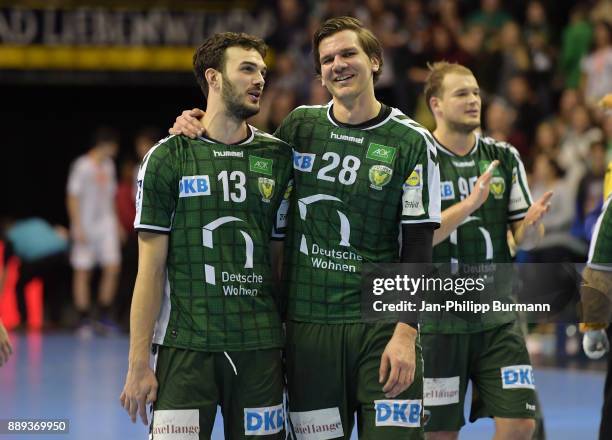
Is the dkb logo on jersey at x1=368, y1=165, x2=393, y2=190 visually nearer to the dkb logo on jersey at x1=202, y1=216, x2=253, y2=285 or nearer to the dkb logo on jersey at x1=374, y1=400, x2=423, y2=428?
the dkb logo on jersey at x1=202, y1=216, x2=253, y2=285

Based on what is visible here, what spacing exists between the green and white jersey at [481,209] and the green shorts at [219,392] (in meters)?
1.61

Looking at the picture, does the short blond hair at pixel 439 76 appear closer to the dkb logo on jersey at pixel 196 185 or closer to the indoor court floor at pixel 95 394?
the dkb logo on jersey at pixel 196 185

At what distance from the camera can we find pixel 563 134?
49.4ft

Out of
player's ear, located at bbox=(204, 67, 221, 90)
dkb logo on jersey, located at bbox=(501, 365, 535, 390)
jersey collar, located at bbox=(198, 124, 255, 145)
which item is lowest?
dkb logo on jersey, located at bbox=(501, 365, 535, 390)

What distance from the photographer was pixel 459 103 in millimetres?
7184

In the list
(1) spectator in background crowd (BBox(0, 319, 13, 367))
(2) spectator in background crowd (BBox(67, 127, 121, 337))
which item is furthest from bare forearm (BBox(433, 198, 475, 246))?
(2) spectator in background crowd (BBox(67, 127, 121, 337))

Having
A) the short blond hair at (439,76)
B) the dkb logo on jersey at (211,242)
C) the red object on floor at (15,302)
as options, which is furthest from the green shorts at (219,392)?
the red object on floor at (15,302)

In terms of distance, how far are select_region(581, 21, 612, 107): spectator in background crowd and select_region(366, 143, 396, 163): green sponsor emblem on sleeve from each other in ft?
33.8

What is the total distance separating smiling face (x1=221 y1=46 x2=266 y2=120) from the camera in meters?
5.61

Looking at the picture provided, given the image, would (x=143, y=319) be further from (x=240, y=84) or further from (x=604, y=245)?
(x=604, y=245)

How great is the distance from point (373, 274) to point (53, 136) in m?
15.2

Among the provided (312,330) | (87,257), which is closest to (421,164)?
(312,330)

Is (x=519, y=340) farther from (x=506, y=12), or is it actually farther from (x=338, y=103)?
(x=506, y=12)

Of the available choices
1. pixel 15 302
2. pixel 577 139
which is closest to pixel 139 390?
pixel 577 139
